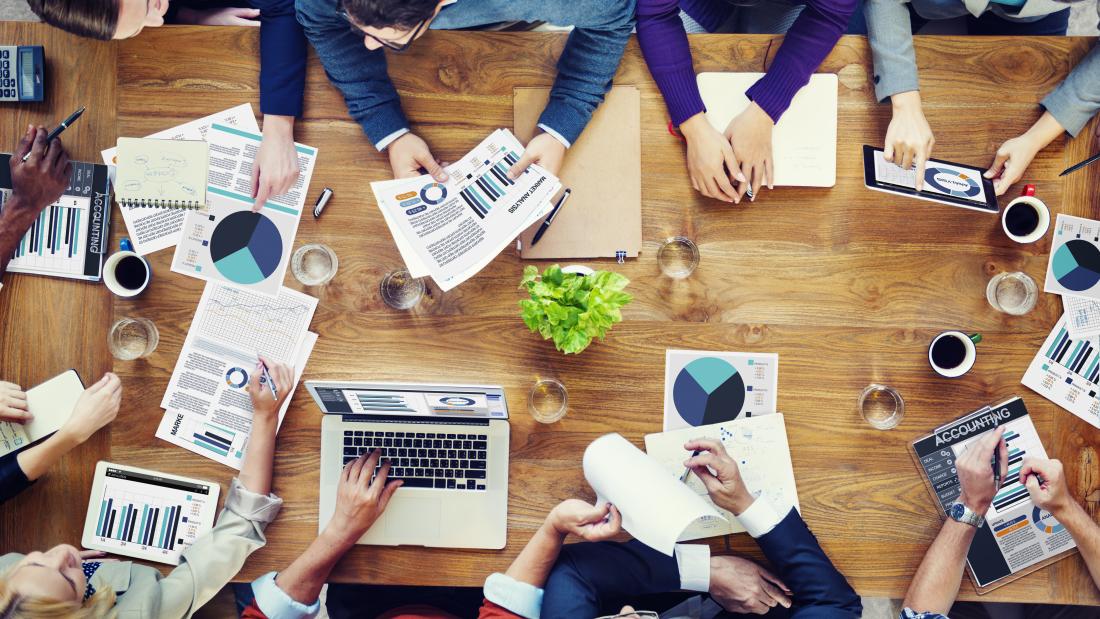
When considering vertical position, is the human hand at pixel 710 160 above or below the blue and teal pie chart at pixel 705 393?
above

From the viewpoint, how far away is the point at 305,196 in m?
1.62

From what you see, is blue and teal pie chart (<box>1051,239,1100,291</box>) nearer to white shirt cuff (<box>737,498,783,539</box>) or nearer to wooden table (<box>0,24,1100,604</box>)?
wooden table (<box>0,24,1100,604</box>)

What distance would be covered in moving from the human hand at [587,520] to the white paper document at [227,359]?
63 centimetres

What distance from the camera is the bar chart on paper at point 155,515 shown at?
5.26 feet

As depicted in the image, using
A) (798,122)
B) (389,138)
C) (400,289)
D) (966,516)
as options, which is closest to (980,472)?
(966,516)

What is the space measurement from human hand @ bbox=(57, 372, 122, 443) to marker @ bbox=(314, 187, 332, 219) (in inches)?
21.5

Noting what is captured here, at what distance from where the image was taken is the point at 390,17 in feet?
4.51

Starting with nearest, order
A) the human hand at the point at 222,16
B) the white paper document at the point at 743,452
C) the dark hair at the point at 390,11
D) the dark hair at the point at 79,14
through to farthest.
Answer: the dark hair at the point at 390,11 < the dark hair at the point at 79,14 < the white paper document at the point at 743,452 < the human hand at the point at 222,16

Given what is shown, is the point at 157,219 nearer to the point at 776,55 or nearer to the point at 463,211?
the point at 463,211

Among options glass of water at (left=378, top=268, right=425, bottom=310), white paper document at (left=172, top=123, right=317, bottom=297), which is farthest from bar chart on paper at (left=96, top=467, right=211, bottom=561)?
glass of water at (left=378, top=268, right=425, bottom=310)

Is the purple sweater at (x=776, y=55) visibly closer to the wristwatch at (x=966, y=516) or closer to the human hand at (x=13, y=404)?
the wristwatch at (x=966, y=516)

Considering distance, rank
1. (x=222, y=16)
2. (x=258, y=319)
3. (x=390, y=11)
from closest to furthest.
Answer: (x=390, y=11)
(x=258, y=319)
(x=222, y=16)

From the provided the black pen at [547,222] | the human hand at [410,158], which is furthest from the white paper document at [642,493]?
the human hand at [410,158]

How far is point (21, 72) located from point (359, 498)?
1149 millimetres
